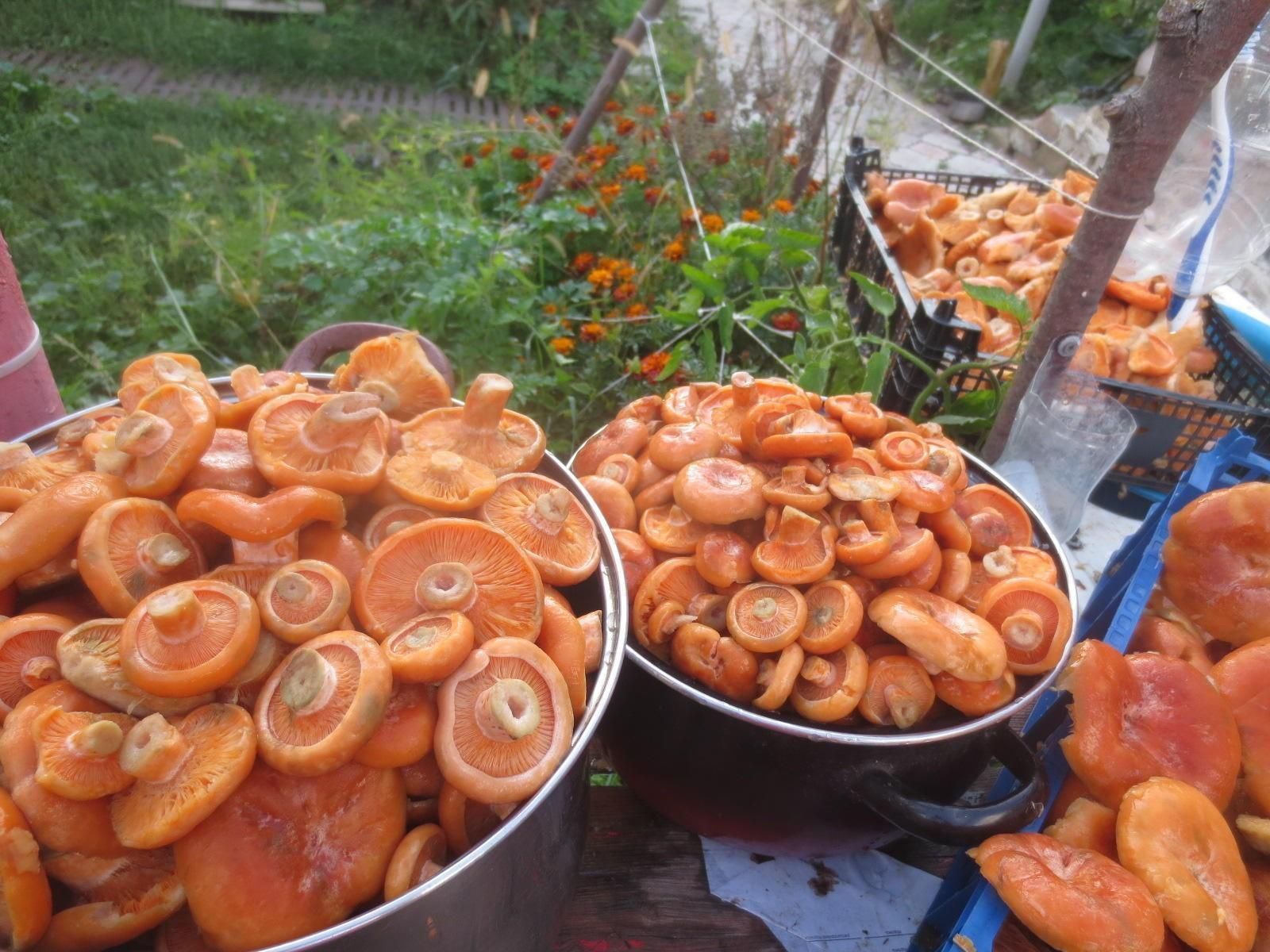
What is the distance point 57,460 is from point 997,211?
4.01m

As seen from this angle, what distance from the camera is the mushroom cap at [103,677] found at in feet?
3.54

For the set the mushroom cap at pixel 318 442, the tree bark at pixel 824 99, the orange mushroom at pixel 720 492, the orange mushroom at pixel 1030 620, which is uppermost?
the tree bark at pixel 824 99

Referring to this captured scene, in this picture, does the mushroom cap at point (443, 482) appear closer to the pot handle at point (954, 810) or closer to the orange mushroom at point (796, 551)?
the orange mushroom at point (796, 551)

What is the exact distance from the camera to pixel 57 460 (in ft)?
4.76

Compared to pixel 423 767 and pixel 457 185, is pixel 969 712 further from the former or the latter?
pixel 457 185

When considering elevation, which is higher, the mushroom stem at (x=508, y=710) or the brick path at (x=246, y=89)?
the mushroom stem at (x=508, y=710)

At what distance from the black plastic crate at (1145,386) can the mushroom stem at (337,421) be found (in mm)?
2050

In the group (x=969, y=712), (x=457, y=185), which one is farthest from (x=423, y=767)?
(x=457, y=185)

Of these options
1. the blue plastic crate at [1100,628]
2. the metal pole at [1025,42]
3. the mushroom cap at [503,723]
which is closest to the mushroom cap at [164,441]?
the mushroom cap at [503,723]

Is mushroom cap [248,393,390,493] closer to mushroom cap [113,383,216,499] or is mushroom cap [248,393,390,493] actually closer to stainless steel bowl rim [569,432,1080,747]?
mushroom cap [113,383,216,499]

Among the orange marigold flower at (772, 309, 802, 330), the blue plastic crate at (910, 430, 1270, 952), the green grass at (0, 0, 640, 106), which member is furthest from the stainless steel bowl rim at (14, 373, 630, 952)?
the green grass at (0, 0, 640, 106)

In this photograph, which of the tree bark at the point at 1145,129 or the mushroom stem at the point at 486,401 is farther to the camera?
the tree bark at the point at 1145,129

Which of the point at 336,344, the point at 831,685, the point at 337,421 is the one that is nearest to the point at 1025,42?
the point at 336,344

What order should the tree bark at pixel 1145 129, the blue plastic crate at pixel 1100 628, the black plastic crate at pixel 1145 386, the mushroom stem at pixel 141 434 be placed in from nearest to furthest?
the mushroom stem at pixel 141 434, the blue plastic crate at pixel 1100 628, the tree bark at pixel 1145 129, the black plastic crate at pixel 1145 386
